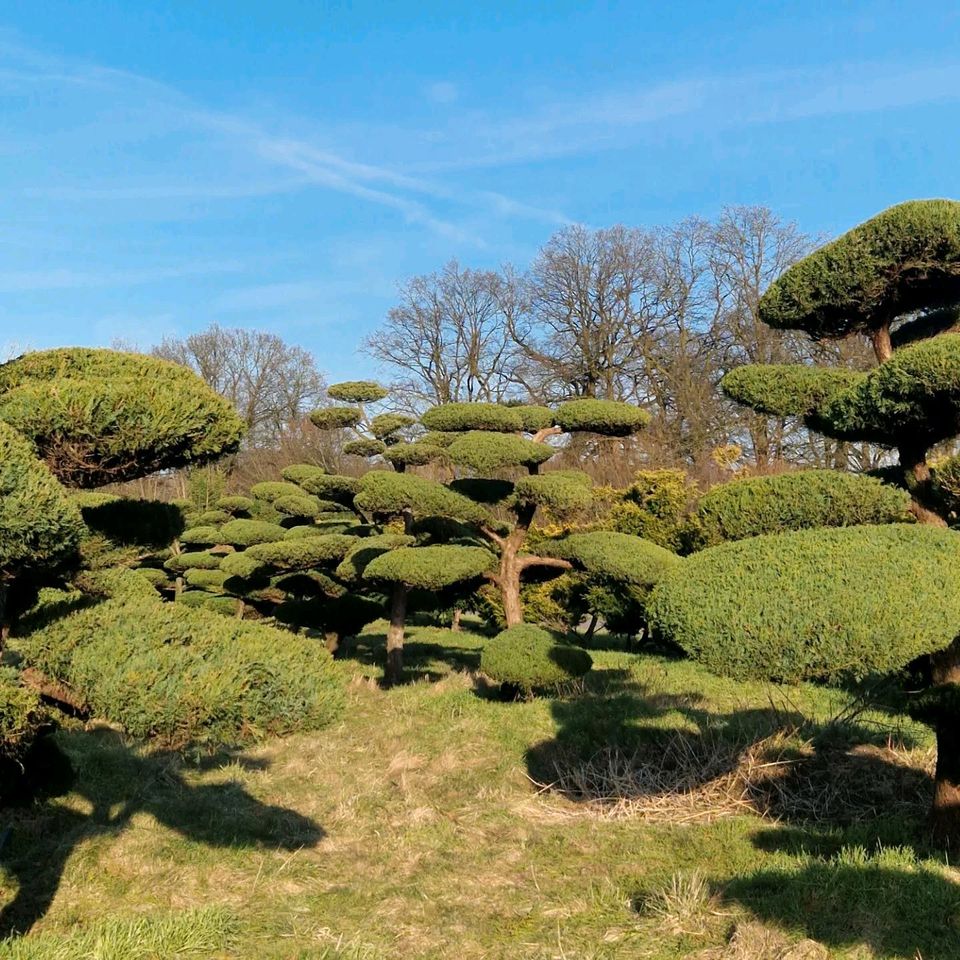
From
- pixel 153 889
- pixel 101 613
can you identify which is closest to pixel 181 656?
pixel 101 613

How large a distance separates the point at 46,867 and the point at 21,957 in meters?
1.44

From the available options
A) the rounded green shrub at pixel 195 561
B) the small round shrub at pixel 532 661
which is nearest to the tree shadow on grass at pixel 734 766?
the small round shrub at pixel 532 661

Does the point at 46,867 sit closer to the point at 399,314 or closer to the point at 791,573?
the point at 791,573

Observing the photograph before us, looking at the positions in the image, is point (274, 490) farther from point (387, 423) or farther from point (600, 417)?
point (600, 417)

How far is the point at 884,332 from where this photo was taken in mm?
5102

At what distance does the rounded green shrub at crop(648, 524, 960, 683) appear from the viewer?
345cm

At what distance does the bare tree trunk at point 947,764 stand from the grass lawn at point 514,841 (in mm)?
214

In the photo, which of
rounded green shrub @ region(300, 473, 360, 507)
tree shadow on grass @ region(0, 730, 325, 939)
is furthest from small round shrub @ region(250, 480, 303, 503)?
tree shadow on grass @ region(0, 730, 325, 939)

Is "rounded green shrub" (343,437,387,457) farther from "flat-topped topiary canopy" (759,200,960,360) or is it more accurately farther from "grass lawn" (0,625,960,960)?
"flat-topped topiary canopy" (759,200,960,360)

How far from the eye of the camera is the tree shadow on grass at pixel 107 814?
4.58 meters

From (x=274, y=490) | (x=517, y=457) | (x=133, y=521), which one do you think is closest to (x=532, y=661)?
(x=517, y=457)

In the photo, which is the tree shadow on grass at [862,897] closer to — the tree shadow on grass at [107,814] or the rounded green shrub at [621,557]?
the tree shadow on grass at [107,814]

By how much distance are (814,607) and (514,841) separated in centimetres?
311

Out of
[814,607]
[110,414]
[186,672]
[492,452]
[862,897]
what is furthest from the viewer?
[492,452]
